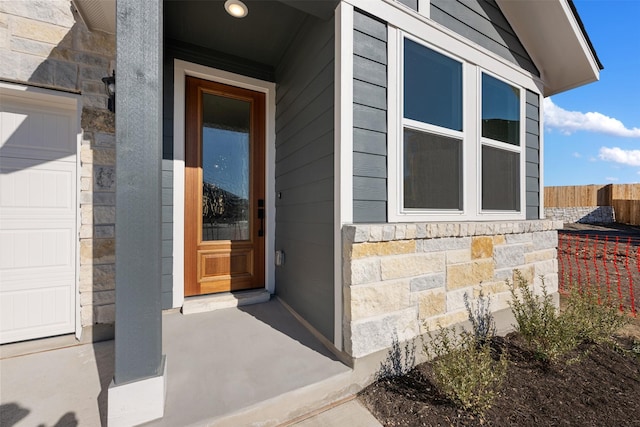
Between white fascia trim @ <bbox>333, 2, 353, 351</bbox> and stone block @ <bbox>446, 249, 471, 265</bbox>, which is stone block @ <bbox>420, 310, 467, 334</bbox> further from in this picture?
white fascia trim @ <bbox>333, 2, 353, 351</bbox>

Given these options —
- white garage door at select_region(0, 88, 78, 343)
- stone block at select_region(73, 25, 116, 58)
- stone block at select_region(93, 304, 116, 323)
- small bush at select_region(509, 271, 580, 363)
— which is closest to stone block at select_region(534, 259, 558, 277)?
small bush at select_region(509, 271, 580, 363)

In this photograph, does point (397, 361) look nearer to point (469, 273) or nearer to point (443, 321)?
point (443, 321)

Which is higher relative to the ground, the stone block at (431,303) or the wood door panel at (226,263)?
the wood door panel at (226,263)

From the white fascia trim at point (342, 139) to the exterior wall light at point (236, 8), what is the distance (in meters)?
0.82

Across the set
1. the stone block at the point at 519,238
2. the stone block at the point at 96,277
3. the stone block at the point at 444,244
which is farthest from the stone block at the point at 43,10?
the stone block at the point at 519,238

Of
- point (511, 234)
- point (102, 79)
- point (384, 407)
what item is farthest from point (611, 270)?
point (102, 79)

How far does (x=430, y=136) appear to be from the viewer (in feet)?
Result: 7.70

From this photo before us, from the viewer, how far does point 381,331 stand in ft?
6.27

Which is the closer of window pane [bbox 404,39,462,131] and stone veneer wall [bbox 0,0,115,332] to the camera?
stone veneer wall [bbox 0,0,115,332]

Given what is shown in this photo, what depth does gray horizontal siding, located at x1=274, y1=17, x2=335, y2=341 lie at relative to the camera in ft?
6.72

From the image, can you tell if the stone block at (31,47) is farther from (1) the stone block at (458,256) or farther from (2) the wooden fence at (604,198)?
(2) the wooden fence at (604,198)

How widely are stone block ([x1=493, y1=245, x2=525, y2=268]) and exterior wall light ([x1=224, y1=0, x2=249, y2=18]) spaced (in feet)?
9.94

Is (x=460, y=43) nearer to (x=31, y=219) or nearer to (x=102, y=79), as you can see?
(x=102, y=79)

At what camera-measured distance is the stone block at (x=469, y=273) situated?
2271mm
